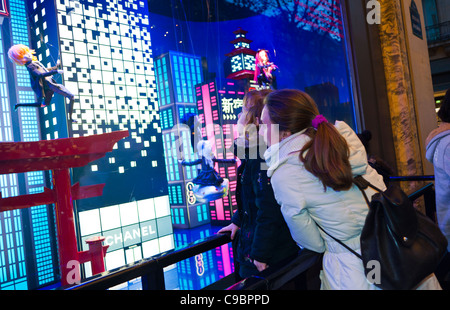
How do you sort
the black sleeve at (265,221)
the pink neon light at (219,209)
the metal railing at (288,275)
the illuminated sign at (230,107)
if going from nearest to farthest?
the metal railing at (288,275)
the black sleeve at (265,221)
the pink neon light at (219,209)
the illuminated sign at (230,107)

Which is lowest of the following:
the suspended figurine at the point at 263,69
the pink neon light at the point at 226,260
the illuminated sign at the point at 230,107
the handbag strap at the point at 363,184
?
the pink neon light at the point at 226,260

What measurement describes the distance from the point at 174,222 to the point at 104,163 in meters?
0.67

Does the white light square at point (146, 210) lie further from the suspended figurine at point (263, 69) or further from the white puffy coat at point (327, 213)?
the suspended figurine at point (263, 69)

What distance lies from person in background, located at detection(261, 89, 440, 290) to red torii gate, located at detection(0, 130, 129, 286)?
4.03 ft

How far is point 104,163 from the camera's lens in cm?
203

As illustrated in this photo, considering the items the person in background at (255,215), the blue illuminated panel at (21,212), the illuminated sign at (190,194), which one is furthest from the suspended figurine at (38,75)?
the person in background at (255,215)

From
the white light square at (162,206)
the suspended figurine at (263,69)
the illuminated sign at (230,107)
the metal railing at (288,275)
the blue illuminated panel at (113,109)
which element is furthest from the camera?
the suspended figurine at (263,69)

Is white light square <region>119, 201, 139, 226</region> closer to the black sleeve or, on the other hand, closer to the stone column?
the black sleeve

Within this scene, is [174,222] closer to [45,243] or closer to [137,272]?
[45,243]

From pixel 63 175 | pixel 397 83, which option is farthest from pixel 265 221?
pixel 397 83

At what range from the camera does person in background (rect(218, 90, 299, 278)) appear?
3.89ft

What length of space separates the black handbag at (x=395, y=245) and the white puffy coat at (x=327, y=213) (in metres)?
0.07

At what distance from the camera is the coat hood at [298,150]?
1080 mm
